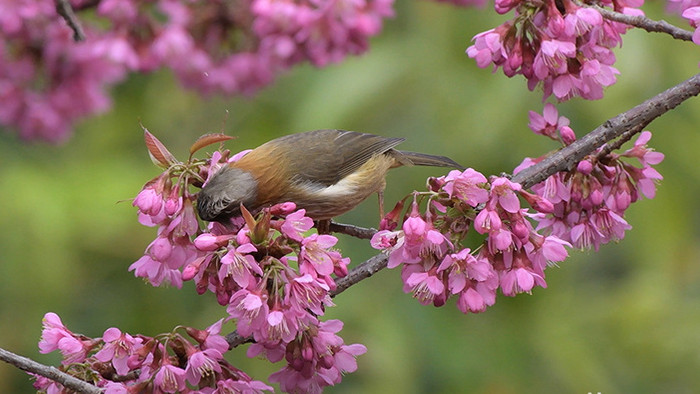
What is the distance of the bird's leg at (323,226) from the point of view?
9.30 feet

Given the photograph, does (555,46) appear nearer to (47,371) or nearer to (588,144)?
(588,144)

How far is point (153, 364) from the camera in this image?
2064 mm

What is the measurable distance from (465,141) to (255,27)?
1.63 metres

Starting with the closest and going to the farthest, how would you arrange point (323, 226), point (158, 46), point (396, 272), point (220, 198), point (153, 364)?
point (153, 364) < point (220, 198) < point (323, 226) < point (158, 46) < point (396, 272)

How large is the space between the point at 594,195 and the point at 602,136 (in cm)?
17

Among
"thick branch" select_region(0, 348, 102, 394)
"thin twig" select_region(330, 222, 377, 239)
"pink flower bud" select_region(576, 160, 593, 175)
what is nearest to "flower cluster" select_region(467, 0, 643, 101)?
"pink flower bud" select_region(576, 160, 593, 175)

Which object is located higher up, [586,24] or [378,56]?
[586,24]

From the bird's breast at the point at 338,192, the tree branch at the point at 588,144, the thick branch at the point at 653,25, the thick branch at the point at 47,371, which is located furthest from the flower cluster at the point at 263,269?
the thick branch at the point at 653,25

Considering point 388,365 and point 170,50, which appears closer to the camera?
point 170,50

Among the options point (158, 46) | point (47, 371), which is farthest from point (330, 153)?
point (158, 46)

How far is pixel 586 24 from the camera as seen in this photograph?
226 centimetres

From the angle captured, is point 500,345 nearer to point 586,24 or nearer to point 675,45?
point 675,45

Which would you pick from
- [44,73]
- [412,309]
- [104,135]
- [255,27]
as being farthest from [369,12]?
[104,135]

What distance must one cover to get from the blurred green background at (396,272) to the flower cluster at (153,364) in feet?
9.75
